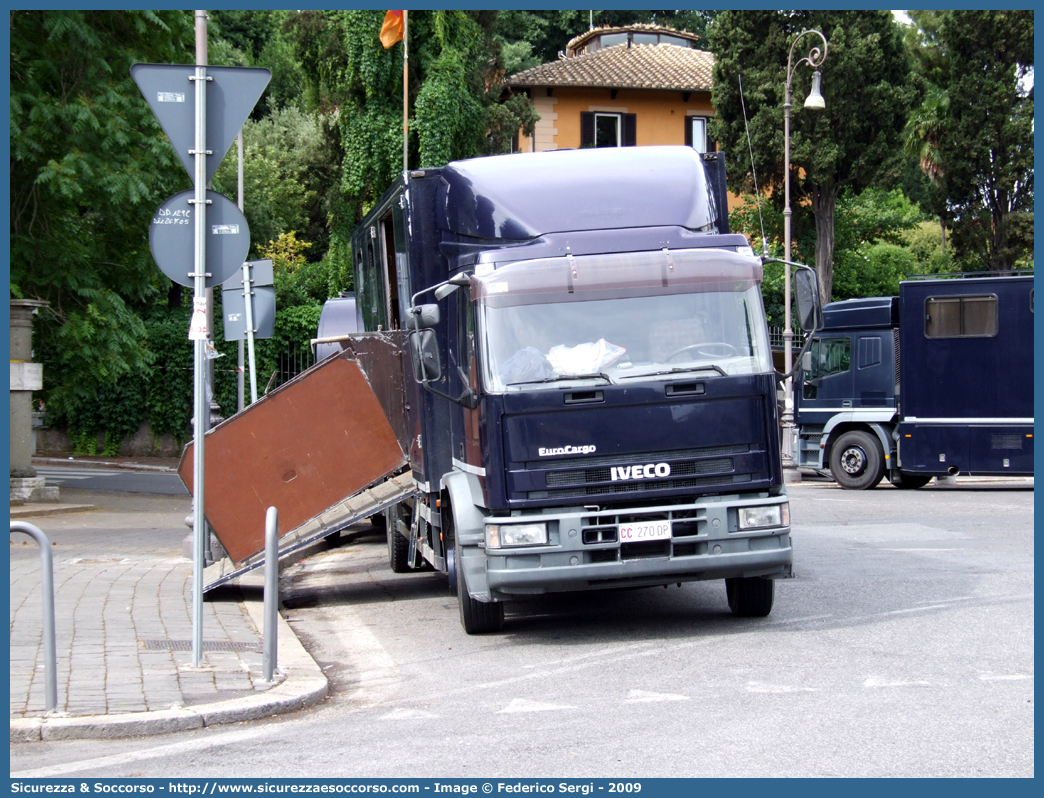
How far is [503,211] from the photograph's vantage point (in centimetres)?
866

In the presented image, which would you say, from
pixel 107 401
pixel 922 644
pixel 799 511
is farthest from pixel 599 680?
pixel 107 401

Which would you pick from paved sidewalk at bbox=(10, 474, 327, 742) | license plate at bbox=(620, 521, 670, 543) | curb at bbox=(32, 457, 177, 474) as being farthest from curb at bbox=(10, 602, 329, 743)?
curb at bbox=(32, 457, 177, 474)

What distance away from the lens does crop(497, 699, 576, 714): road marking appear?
6.26 m

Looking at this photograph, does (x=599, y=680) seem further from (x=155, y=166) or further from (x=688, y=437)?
(x=155, y=166)

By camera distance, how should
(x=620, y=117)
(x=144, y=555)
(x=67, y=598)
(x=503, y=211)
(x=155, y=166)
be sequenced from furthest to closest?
(x=620, y=117)
(x=155, y=166)
(x=144, y=555)
(x=67, y=598)
(x=503, y=211)

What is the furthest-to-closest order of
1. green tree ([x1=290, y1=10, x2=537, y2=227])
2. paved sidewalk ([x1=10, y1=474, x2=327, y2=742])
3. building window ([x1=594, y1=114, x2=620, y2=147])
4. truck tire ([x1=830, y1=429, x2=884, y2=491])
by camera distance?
1. building window ([x1=594, y1=114, x2=620, y2=147])
2. green tree ([x1=290, y1=10, x2=537, y2=227])
3. truck tire ([x1=830, y1=429, x2=884, y2=491])
4. paved sidewalk ([x1=10, y1=474, x2=327, y2=742])

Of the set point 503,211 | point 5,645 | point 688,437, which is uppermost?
point 503,211

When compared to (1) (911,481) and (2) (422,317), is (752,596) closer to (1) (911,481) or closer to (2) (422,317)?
(2) (422,317)

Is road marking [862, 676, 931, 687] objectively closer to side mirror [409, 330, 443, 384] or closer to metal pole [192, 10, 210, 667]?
side mirror [409, 330, 443, 384]

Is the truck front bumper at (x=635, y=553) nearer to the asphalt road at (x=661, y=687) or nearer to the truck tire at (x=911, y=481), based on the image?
the asphalt road at (x=661, y=687)

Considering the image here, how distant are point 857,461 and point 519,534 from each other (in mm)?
14687

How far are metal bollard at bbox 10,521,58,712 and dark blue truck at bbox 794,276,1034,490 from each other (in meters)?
15.9

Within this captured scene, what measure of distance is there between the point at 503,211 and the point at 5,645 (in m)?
4.36

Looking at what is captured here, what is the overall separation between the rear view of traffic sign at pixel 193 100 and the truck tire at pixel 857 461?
1590cm
